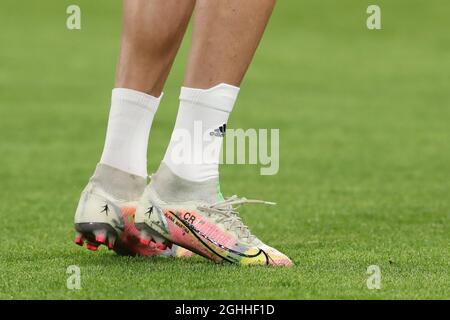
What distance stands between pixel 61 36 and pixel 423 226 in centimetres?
1147

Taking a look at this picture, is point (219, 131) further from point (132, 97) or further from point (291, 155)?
point (291, 155)

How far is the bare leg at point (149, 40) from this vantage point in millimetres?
2914

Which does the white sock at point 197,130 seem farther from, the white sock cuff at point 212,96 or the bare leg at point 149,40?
the bare leg at point 149,40

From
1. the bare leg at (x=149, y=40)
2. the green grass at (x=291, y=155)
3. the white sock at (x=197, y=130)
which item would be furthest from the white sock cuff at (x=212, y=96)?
the green grass at (x=291, y=155)

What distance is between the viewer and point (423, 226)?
150 inches

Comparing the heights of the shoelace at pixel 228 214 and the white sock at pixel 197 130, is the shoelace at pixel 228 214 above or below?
below

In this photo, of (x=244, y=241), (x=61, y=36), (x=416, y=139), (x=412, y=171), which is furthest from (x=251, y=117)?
(x=61, y=36)

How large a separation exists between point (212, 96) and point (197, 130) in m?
0.09

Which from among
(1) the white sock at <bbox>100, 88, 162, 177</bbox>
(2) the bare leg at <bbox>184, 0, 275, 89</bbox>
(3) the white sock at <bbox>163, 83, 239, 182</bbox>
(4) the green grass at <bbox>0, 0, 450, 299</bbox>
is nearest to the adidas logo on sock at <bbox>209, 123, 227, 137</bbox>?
(3) the white sock at <bbox>163, 83, 239, 182</bbox>

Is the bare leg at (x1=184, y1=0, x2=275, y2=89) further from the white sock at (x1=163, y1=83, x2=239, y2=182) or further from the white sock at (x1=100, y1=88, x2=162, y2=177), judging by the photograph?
the white sock at (x1=100, y1=88, x2=162, y2=177)

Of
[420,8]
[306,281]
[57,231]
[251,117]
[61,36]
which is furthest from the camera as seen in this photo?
[420,8]

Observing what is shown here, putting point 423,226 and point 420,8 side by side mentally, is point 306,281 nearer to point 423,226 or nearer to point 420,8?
point 423,226

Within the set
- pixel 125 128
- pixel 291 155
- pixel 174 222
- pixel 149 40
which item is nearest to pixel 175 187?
pixel 174 222

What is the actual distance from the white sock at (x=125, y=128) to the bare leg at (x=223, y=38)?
20 centimetres
